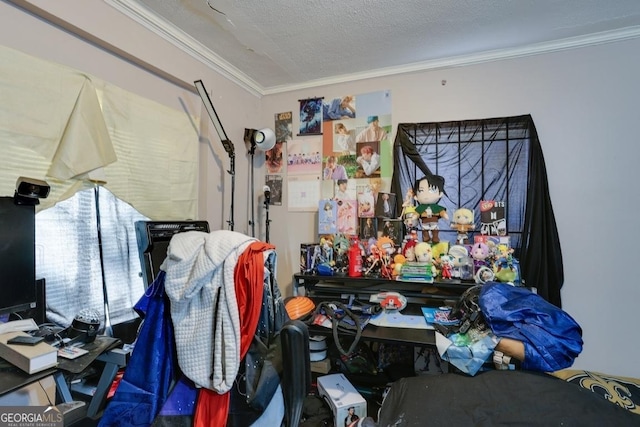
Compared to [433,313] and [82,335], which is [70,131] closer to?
[82,335]

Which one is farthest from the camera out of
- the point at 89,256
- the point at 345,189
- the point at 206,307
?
the point at 345,189

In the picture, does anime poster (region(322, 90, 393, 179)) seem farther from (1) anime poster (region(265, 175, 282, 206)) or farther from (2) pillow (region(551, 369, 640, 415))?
(2) pillow (region(551, 369, 640, 415))

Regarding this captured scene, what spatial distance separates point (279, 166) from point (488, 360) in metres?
1.90

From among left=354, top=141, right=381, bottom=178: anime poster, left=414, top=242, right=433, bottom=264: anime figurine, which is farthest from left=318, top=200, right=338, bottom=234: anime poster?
left=414, top=242, right=433, bottom=264: anime figurine

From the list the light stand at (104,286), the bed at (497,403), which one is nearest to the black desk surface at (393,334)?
the bed at (497,403)

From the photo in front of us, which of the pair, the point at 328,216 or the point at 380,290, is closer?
the point at 380,290

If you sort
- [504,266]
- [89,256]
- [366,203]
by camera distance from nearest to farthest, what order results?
[89,256] → [504,266] → [366,203]

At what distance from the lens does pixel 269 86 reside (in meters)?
2.48

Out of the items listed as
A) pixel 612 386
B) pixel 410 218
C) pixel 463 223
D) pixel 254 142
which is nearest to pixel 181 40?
pixel 254 142

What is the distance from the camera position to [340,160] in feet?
7.52

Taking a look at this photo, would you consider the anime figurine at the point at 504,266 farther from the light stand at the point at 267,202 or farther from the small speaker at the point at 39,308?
the small speaker at the point at 39,308

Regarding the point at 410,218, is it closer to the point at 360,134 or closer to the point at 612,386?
the point at 360,134

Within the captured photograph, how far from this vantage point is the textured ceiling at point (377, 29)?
150cm

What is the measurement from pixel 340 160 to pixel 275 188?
0.60 meters
